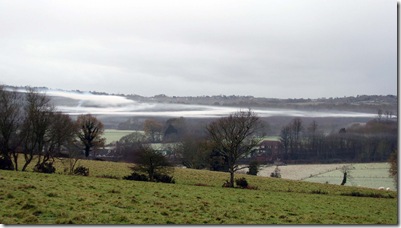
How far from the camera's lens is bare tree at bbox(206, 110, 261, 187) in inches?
1091

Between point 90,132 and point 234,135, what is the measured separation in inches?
714

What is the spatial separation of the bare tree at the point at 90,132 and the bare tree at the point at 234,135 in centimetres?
1480

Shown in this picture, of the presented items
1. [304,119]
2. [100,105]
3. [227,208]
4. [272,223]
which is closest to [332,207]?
[227,208]

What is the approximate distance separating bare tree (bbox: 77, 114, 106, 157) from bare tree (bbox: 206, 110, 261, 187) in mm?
14801

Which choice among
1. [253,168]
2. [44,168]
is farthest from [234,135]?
[44,168]

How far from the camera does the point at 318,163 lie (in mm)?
37781

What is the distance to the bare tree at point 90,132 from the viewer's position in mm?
40031

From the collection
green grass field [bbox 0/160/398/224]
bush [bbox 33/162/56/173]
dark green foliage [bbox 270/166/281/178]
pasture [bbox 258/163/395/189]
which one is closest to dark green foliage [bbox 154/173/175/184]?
bush [bbox 33/162/56/173]

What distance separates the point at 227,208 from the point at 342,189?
15208 millimetres

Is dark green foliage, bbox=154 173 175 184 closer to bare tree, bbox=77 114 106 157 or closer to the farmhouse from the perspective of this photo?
the farmhouse

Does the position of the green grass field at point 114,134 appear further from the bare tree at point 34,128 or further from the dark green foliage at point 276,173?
the dark green foliage at point 276,173

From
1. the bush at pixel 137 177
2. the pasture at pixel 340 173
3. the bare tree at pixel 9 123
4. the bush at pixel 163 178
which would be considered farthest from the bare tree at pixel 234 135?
the bare tree at pixel 9 123

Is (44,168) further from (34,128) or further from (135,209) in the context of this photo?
(135,209)

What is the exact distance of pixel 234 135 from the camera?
90.8 feet
